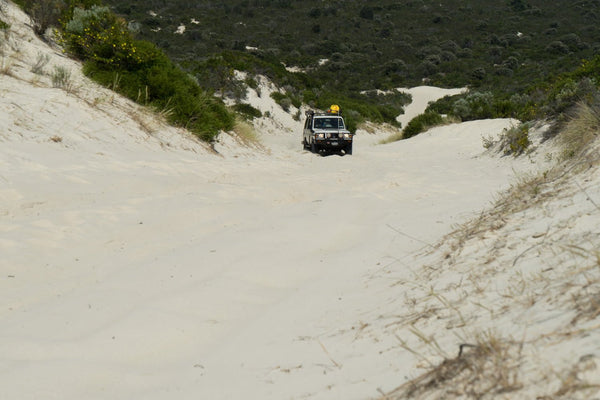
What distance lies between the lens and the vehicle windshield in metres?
16.5

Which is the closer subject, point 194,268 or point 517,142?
point 194,268

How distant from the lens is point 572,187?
3.58m

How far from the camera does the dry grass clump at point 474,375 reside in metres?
1.43

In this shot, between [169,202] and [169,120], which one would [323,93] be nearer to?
[169,120]

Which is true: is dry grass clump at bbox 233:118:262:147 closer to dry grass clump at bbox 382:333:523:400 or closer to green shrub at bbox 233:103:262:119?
green shrub at bbox 233:103:262:119

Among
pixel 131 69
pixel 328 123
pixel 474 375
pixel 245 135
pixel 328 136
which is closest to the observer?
pixel 474 375

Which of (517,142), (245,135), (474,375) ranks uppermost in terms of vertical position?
(517,142)

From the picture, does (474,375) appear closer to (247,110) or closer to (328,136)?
(328,136)

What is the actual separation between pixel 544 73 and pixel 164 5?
1938 inches

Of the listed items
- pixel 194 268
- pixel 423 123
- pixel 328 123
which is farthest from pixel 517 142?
pixel 423 123

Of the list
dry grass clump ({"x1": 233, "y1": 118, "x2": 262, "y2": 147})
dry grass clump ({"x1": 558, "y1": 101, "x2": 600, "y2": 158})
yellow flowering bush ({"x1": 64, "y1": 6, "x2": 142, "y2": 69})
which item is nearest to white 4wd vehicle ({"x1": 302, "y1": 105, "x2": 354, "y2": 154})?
dry grass clump ({"x1": 233, "y1": 118, "x2": 262, "y2": 147})

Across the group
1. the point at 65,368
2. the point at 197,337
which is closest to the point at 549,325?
the point at 197,337

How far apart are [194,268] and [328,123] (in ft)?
44.1

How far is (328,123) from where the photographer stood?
16.6 m
